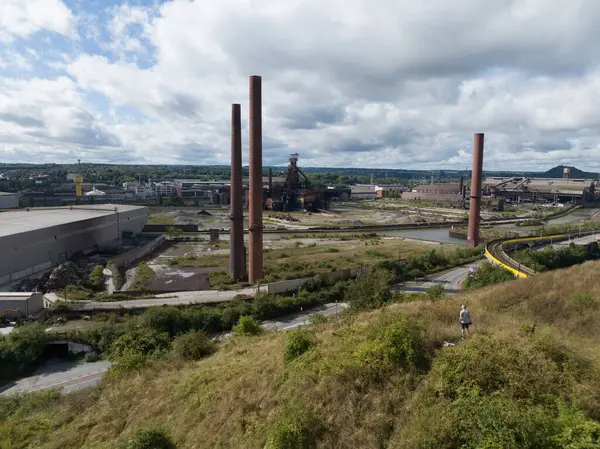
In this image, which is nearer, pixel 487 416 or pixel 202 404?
pixel 487 416

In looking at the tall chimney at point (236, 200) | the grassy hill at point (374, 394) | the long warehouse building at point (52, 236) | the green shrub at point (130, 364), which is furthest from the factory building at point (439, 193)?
the green shrub at point (130, 364)

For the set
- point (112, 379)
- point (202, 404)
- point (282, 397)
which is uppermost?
point (282, 397)

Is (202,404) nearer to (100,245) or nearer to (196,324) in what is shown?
(196,324)

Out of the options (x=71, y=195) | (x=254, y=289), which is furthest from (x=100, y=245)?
(x=71, y=195)

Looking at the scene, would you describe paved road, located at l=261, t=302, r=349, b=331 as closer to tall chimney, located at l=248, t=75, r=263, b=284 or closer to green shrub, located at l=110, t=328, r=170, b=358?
tall chimney, located at l=248, t=75, r=263, b=284

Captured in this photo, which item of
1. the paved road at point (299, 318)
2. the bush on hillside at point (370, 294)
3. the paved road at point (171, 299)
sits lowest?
the paved road at point (299, 318)

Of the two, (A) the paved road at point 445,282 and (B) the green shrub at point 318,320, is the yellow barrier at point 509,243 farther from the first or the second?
(B) the green shrub at point 318,320

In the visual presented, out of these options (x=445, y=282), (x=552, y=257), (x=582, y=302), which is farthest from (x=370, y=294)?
(x=552, y=257)
